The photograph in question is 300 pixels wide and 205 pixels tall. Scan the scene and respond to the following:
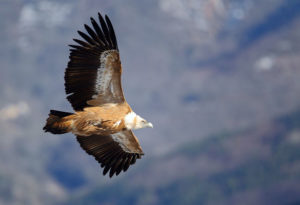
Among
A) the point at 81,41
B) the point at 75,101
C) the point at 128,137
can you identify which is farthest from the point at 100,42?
the point at 128,137

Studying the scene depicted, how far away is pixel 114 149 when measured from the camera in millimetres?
22734

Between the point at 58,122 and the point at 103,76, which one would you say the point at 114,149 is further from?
the point at 58,122

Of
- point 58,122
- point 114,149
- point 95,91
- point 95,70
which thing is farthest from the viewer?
point 114,149

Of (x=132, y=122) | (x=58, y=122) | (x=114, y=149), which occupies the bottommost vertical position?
(x=58, y=122)

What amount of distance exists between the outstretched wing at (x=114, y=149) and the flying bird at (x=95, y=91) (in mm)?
1916

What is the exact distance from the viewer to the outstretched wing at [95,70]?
19.5 metres

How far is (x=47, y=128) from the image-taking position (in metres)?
19.2

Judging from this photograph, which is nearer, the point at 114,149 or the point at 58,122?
the point at 58,122

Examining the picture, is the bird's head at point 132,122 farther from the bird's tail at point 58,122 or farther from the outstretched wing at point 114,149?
the bird's tail at point 58,122

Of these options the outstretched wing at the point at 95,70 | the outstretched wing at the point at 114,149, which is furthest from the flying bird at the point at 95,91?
the outstretched wing at the point at 114,149

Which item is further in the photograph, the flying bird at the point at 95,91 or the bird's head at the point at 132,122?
the bird's head at the point at 132,122

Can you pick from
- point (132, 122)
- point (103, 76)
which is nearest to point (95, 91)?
point (103, 76)

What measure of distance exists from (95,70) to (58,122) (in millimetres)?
2476

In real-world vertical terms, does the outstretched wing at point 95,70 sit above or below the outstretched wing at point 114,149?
above
